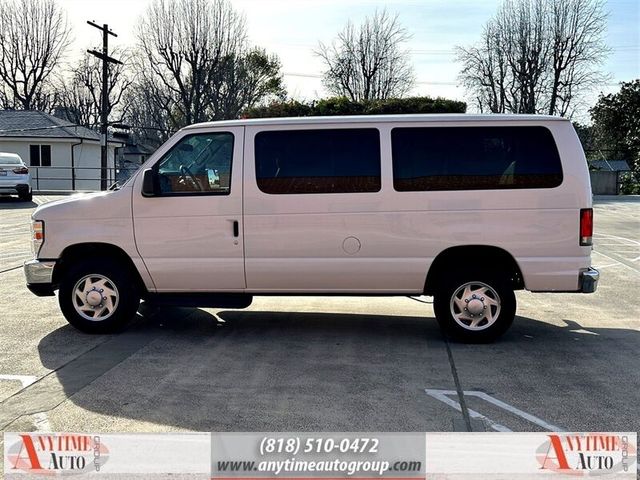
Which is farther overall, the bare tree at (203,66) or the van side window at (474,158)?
the bare tree at (203,66)

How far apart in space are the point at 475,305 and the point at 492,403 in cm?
167

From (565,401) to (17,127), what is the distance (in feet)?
121

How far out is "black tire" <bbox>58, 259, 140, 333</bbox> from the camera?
6.69 m

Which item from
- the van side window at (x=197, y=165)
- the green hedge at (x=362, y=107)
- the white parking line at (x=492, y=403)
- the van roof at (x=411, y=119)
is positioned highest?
the green hedge at (x=362, y=107)

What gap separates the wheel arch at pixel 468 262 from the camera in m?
6.36

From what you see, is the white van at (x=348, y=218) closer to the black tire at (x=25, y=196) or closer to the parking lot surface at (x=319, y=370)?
the parking lot surface at (x=319, y=370)

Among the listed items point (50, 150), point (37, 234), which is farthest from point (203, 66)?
point (37, 234)

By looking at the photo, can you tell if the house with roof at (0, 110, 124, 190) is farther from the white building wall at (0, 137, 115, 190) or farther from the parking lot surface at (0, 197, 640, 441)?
the parking lot surface at (0, 197, 640, 441)

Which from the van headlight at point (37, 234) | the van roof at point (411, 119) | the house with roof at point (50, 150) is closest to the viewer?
the van roof at point (411, 119)

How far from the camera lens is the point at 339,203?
634 cm

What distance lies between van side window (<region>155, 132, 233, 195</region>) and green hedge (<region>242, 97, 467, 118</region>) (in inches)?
859

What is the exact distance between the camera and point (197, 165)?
6.56m

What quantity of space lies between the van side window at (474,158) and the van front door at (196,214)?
1642 millimetres

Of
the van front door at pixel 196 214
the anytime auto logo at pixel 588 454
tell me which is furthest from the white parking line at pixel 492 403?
the van front door at pixel 196 214
